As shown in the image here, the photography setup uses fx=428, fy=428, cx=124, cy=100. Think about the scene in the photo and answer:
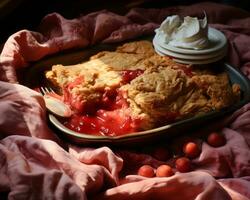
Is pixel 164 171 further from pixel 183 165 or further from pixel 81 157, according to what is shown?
pixel 81 157

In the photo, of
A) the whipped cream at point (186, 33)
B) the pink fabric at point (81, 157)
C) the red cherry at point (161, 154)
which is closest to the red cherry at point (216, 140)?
the pink fabric at point (81, 157)

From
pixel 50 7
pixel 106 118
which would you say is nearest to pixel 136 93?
pixel 106 118

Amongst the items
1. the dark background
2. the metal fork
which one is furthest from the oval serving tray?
the dark background

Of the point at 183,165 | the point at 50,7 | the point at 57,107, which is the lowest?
the point at 183,165

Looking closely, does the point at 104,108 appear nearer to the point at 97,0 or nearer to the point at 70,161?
the point at 70,161

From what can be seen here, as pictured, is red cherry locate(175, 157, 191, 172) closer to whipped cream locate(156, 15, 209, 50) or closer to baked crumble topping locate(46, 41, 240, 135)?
baked crumble topping locate(46, 41, 240, 135)

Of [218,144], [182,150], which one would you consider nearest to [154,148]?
[182,150]

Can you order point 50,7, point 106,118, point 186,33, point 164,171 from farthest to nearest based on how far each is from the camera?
point 50,7, point 186,33, point 106,118, point 164,171
